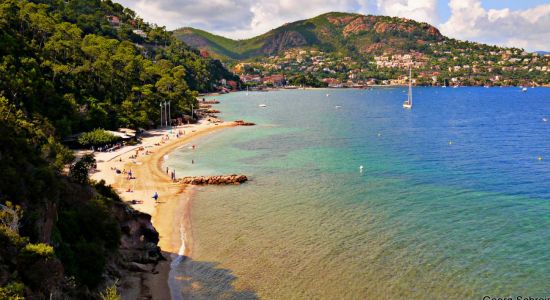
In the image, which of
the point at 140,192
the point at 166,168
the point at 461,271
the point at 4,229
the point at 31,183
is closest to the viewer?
the point at 4,229

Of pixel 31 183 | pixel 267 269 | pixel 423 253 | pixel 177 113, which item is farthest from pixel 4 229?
pixel 177 113

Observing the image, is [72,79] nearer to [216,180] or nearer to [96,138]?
[96,138]

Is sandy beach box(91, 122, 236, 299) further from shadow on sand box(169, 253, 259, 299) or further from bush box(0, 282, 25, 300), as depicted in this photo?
bush box(0, 282, 25, 300)

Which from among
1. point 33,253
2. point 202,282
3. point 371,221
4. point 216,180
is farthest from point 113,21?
point 33,253

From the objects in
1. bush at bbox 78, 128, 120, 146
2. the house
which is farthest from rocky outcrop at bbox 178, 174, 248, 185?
the house

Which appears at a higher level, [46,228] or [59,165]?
[59,165]

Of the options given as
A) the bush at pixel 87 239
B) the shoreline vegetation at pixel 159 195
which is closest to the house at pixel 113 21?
the shoreline vegetation at pixel 159 195

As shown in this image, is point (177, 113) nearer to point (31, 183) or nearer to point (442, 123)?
point (442, 123)
